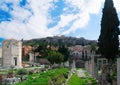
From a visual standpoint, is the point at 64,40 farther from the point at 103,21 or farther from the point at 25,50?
the point at 103,21

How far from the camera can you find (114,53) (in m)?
25.3

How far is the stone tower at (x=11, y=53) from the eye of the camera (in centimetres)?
5731

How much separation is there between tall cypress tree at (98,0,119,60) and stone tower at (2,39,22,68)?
112 feet

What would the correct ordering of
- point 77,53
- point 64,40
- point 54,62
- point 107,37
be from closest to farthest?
point 107,37
point 54,62
point 77,53
point 64,40

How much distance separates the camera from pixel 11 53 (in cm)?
5791

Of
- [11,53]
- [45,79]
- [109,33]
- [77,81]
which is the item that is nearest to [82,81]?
[77,81]

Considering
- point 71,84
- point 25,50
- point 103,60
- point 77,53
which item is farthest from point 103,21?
point 77,53

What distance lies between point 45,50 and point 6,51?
687 inches

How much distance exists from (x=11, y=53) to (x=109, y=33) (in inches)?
1391

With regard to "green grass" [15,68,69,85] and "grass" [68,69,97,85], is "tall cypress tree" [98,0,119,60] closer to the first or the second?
"grass" [68,69,97,85]

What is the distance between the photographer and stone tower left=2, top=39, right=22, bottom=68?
5731 cm

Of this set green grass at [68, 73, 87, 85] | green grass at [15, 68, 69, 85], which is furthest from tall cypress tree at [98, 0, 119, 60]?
green grass at [15, 68, 69, 85]

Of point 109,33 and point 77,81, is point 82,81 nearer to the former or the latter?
point 77,81

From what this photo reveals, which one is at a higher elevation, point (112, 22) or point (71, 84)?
point (112, 22)
